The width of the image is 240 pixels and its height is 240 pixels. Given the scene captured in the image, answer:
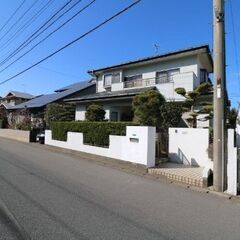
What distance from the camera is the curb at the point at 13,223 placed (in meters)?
4.82

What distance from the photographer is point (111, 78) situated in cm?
2703

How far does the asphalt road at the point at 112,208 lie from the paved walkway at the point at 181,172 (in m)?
0.65

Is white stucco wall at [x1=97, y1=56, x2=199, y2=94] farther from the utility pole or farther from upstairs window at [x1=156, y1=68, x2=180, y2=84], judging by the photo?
the utility pole

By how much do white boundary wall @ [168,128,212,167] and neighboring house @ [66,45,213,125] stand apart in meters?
6.14

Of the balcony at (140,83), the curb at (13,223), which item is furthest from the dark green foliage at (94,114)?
the curb at (13,223)

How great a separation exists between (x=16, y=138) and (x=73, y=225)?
2592cm

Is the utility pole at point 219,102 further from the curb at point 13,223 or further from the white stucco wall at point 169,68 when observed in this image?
the white stucco wall at point 169,68

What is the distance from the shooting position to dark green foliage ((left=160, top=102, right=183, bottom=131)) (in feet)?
51.9

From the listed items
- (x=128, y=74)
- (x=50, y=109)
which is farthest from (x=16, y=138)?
(x=128, y=74)

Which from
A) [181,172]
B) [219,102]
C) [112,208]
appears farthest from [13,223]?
[181,172]

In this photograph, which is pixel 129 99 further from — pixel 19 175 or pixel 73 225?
pixel 73 225

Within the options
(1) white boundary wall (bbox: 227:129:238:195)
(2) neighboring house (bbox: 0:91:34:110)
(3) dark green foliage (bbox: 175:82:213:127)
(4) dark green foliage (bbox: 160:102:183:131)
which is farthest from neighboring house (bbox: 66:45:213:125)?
(2) neighboring house (bbox: 0:91:34:110)

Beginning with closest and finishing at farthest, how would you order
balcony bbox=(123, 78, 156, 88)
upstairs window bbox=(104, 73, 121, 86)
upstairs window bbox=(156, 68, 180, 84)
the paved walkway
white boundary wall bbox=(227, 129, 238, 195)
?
1. white boundary wall bbox=(227, 129, 238, 195)
2. the paved walkway
3. upstairs window bbox=(156, 68, 180, 84)
4. balcony bbox=(123, 78, 156, 88)
5. upstairs window bbox=(104, 73, 121, 86)

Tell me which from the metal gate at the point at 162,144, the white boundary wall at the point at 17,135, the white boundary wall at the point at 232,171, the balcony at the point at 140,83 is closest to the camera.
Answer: the white boundary wall at the point at 232,171
